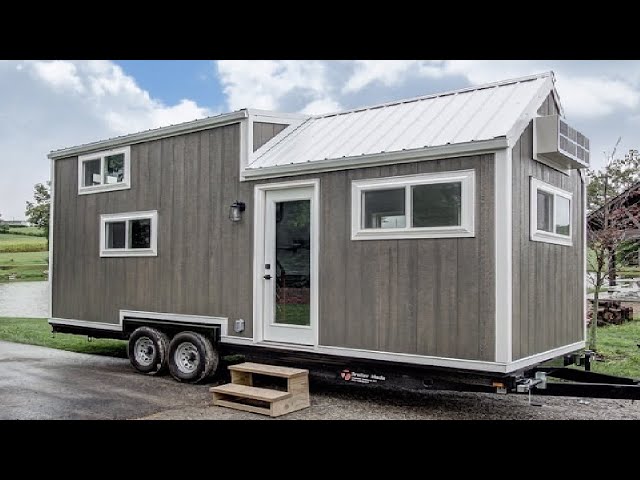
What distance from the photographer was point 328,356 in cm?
636

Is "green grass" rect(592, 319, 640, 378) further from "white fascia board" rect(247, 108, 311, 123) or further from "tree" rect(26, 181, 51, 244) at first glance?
"tree" rect(26, 181, 51, 244)

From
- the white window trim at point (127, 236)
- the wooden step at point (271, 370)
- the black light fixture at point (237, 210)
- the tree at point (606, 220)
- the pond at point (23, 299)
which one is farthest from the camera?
the pond at point (23, 299)

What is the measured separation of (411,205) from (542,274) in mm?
1515

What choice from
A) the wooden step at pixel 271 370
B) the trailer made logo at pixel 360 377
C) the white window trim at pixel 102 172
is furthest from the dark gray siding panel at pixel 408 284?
the white window trim at pixel 102 172

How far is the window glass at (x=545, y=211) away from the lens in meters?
6.11

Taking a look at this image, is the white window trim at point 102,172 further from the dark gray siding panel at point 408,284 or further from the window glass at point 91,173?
the dark gray siding panel at point 408,284

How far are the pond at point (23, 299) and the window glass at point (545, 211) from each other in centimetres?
1260

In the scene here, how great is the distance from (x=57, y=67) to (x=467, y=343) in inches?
376

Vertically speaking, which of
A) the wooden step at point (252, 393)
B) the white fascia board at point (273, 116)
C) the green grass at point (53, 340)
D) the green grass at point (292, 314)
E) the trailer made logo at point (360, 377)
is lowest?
the green grass at point (53, 340)

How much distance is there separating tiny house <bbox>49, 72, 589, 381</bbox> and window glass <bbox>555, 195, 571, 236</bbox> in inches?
0.9

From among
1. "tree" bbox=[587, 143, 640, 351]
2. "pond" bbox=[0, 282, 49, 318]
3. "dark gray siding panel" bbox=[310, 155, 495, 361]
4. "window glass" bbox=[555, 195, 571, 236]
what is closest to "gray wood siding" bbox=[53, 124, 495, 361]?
"dark gray siding panel" bbox=[310, 155, 495, 361]

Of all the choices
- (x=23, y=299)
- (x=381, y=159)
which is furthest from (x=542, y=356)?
(x=23, y=299)

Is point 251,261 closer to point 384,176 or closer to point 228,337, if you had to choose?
point 228,337
